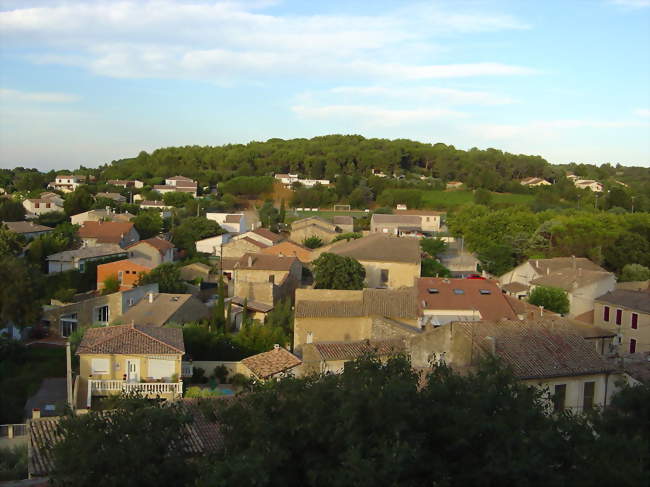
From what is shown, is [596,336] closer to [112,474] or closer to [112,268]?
[112,474]

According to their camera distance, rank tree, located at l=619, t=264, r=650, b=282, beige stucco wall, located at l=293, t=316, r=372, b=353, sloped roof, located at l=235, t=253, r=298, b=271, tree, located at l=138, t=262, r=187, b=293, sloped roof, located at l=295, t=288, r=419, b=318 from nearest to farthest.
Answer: beige stucco wall, located at l=293, t=316, r=372, b=353 → sloped roof, located at l=295, t=288, r=419, b=318 → tree, located at l=138, t=262, r=187, b=293 → sloped roof, located at l=235, t=253, r=298, b=271 → tree, located at l=619, t=264, r=650, b=282

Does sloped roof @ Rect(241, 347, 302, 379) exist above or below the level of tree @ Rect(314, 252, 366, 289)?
below

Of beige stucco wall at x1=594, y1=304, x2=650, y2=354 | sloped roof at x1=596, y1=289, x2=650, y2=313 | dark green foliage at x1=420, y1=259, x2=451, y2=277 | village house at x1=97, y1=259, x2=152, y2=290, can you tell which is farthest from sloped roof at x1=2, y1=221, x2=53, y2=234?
sloped roof at x1=596, y1=289, x2=650, y2=313

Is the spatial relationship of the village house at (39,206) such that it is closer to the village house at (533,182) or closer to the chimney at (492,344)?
the chimney at (492,344)

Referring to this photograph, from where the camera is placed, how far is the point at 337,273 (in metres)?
30.0

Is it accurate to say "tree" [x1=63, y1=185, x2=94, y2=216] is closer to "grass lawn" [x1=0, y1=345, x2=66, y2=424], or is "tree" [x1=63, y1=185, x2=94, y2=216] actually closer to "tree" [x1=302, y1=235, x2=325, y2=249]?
"tree" [x1=302, y1=235, x2=325, y2=249]

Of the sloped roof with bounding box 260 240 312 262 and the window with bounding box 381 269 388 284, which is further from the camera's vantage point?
the sloped roof with bounding box 260 240 312 262

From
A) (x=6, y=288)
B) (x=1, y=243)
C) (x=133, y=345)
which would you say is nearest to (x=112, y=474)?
(x=133, y=345)

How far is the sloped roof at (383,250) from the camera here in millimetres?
33875

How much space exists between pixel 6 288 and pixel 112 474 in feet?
68.5

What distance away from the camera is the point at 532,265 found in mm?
36469

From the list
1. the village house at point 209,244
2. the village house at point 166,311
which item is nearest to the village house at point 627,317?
the village house at point 166,311

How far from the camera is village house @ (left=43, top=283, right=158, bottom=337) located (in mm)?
26734

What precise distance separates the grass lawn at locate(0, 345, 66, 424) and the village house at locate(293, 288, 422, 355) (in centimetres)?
792
